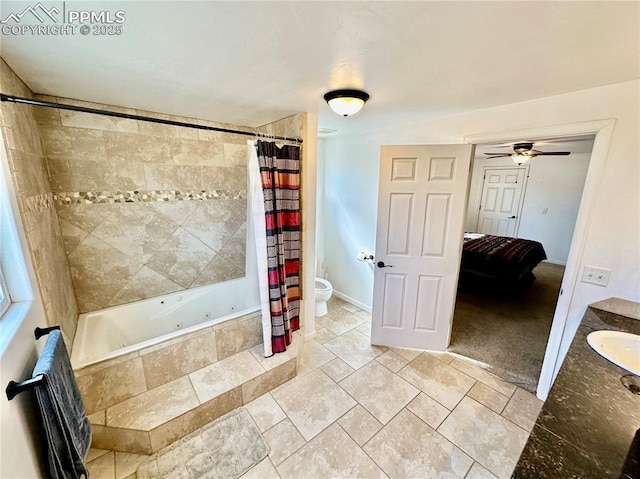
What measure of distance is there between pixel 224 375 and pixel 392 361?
1518 millimetres

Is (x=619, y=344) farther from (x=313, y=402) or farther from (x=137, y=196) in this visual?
(x=137, y=196)

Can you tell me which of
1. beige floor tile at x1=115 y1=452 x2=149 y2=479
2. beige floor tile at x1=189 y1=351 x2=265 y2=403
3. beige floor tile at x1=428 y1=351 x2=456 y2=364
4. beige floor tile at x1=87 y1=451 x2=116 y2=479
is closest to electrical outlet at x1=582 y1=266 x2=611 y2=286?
beige floor tile at x1=428 y1=351 x2=456 y2=364

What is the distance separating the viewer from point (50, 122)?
186 centimetres

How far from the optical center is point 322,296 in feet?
10.3

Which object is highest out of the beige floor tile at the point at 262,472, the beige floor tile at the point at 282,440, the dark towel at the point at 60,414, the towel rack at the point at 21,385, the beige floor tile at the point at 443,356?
the towel rack at the point at 21,385

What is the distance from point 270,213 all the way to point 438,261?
1.60 meters

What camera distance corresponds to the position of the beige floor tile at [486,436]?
1.55 metres

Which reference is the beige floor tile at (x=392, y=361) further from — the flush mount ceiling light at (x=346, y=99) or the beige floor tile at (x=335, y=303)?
the flush mount ceiling light at (x=346, y=99)

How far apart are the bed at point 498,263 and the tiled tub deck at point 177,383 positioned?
9.87 feet

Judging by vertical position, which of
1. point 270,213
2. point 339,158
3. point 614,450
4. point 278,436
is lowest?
point 278,436

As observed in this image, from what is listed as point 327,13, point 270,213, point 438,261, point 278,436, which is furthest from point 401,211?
point 278,436

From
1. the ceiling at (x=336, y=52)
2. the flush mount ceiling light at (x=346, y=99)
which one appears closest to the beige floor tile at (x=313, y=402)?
the flush mount ceiling light at (x=346, y=99)

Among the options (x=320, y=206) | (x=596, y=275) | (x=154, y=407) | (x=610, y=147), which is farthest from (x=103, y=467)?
(x=610, y=147)

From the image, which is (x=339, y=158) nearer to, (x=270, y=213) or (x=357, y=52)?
(x=270, y=213)
